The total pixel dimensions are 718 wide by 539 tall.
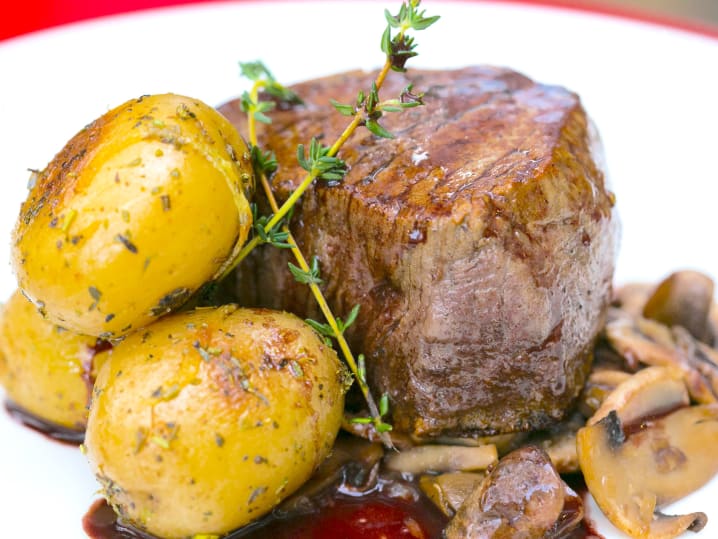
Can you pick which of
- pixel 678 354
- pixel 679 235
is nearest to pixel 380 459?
pixel 678 354

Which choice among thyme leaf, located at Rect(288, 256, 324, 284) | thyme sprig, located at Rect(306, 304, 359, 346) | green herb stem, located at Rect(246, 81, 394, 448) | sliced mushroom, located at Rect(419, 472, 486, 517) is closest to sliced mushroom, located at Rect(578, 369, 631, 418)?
sliced mushroom, located at Rect(419, 472, 486, 517)

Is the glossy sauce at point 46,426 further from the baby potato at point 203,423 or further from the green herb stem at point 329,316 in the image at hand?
the green herb stem at point 329,316

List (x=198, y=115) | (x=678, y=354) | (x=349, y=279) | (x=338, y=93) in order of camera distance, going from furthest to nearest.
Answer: (x=338, y=93) < (x=678, y=354) < (x=349, y=279) < (x=198, y=115)

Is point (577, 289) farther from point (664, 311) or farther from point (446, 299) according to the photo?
point (664, 311)

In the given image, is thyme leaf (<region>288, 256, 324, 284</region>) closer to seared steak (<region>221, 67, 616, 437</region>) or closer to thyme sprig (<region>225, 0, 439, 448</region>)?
thyme sprig (<region>225, 0, 439, 448</region>)

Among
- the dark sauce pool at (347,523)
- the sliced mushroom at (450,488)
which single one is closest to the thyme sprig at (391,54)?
the dark sauce pool at (347,523)
